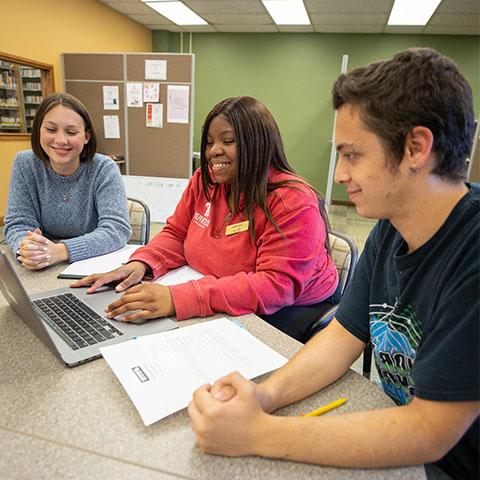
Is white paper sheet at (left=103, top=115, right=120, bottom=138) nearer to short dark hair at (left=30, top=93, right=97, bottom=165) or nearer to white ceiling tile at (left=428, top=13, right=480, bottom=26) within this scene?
short dark hair at (left=30, top=93, right=97, bottom=165)

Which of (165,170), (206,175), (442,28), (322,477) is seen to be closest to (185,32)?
(165,170)

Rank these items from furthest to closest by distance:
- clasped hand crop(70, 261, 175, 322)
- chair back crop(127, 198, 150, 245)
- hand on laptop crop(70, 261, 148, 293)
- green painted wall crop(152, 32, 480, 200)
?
green painted wall crop(152, 32, 480, 200) < chair back crop(127, 198, 150, 245) < hand on laptop crop(70, 261, 148, 293) < clasped hand crop(70, 261, 175, 322)

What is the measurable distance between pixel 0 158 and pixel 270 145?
13.7 feet

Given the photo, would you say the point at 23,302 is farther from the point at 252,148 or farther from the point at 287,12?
the point at 287,12

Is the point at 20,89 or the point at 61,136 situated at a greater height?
the point at 20,89

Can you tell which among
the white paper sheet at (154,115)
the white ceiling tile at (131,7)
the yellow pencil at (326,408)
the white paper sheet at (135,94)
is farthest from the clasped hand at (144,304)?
the white ceiling tile at (131,7)

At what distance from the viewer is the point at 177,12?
546 cm

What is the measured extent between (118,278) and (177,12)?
551 centimetres

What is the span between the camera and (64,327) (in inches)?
35.6

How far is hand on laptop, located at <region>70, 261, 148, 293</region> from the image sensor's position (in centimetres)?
112

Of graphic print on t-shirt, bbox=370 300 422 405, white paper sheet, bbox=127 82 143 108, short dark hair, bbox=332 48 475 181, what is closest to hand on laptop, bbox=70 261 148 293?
graphic print on t-shirt, bbox=370 300 422 405

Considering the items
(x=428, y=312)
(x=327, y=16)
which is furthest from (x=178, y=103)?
(x=428, y=312)

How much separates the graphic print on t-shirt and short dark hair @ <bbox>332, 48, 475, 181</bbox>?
0.27 meters

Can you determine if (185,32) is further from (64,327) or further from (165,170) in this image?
(64,327)
